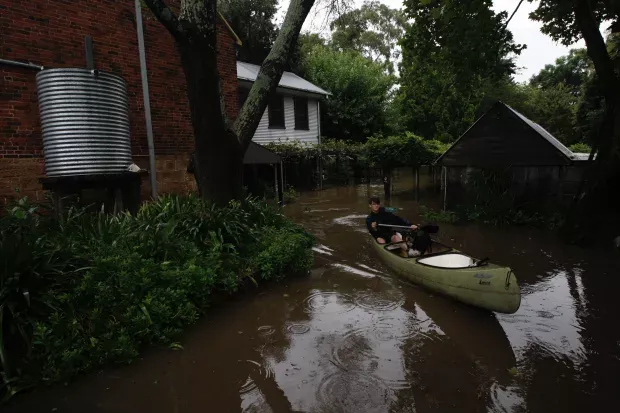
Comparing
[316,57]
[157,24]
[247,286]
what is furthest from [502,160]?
[316,57]

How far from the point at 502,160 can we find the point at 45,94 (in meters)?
13.3

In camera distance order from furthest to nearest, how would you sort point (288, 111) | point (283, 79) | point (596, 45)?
point (283, 79) < point (288, 111) < point (596, 45)

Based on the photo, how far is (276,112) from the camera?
2055 centimetres

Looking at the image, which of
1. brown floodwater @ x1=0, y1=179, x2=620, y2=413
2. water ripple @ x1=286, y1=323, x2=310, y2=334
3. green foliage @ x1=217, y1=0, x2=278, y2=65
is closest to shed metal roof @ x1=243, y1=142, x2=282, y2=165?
brown floodwater @ x1=0, y1=179, x2=620, y2=413

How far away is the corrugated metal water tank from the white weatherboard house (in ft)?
36.6

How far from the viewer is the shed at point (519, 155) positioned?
41.2ft

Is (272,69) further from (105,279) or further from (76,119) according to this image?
(105,279)

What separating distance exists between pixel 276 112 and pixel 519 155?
1210 centimetres

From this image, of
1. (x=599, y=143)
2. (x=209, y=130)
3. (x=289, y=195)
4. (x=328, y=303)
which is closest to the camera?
(x=328, y=303)

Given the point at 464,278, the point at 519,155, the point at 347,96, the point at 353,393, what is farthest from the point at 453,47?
the point at 347,96

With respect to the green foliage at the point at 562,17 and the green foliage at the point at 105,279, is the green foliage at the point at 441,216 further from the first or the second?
the green foliage at the point at 105,279

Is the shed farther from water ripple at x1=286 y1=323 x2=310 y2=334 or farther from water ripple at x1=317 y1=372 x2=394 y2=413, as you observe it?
water ripple at x1=317 y1=372 x2=394 y2=413

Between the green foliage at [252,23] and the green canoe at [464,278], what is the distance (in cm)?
2299

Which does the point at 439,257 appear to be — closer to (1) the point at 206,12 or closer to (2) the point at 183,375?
(2) the point at 183,375
